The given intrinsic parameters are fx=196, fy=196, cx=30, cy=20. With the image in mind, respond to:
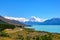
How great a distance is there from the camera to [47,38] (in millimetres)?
34062

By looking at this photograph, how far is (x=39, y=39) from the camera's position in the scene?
105ft

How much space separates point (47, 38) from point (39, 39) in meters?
2.52

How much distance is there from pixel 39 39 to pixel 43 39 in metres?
1.01

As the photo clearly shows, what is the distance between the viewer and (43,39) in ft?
107

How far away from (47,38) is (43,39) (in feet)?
5.02
